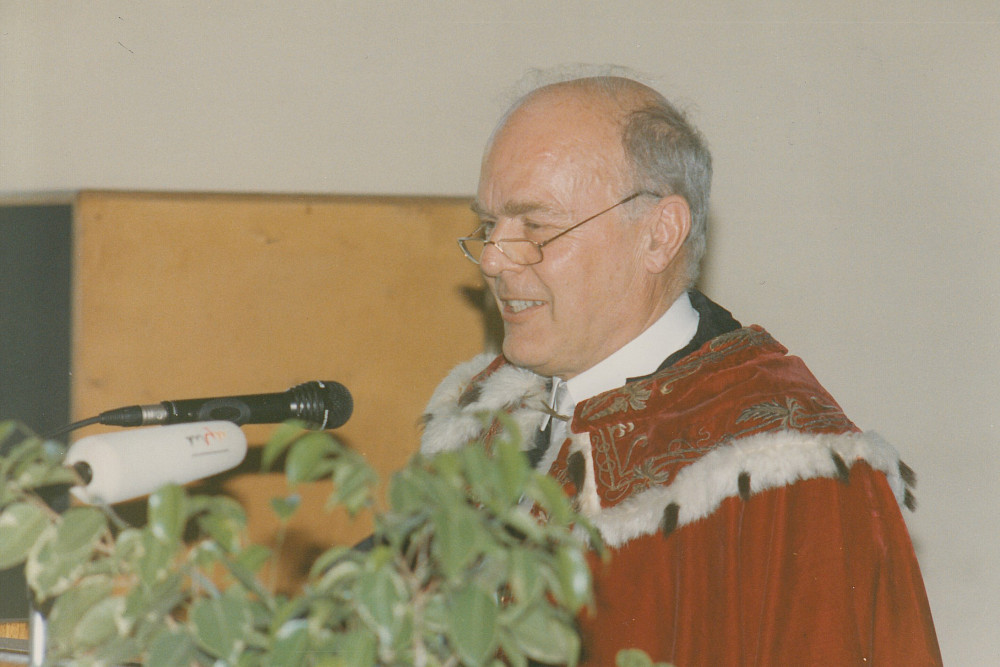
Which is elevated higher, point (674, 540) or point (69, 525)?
point (69, 525)

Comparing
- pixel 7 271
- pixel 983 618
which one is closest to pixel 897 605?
pixel 983 618

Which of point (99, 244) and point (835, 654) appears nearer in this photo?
point (835, 654)

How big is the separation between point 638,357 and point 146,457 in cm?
111

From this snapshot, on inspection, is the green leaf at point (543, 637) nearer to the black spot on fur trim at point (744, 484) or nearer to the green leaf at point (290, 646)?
the green leaf at point (290, 646)

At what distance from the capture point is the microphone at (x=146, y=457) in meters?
0.93

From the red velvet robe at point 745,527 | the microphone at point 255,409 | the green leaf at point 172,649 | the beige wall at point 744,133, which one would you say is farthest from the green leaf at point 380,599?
the beige wall at point 744,133

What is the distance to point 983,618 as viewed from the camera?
2.77m

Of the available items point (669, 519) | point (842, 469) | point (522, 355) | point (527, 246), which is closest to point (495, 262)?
point (527, 246)

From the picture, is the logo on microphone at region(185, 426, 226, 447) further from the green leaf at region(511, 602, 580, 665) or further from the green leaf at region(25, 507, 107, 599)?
the green leaf at region(511, 602, 580, 665)

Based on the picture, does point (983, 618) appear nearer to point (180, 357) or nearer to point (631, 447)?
point (631, 447)

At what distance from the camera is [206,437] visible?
41.1 inches

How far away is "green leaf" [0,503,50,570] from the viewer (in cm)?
60

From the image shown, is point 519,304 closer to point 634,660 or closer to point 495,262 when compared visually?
point 495,262

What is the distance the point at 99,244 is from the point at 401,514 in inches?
74.8
